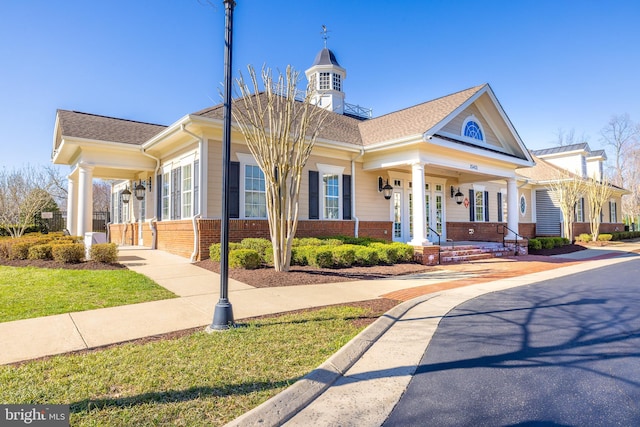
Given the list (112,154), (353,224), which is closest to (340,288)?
(353,224)

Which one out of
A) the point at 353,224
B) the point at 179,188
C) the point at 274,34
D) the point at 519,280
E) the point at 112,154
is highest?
the point at 274,34

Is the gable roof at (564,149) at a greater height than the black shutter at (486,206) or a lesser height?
greater

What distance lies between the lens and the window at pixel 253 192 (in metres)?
11.4

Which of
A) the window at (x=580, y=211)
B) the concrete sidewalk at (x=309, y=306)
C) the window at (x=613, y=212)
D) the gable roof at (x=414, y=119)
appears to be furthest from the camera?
the window at (x=613, y=212)

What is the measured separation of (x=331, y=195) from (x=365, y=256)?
3516 millimetres

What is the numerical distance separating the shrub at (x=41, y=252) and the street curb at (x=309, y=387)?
392 inches

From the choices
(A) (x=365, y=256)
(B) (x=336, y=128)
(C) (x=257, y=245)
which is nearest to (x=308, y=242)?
(C) (x=257, y=245)

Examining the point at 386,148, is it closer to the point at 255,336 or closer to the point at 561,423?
the point at 255,336

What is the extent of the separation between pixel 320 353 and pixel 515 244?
50.4 feet

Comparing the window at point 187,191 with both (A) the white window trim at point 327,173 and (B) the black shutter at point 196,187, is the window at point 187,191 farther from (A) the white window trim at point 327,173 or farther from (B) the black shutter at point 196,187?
(A) the white window trim at point 327,173

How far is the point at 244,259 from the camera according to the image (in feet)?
30.1

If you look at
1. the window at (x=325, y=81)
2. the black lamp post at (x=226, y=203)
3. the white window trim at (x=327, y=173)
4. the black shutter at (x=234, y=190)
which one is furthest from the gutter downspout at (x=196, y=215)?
the window at (x=325, y=81)

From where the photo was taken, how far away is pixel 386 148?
13.2 meters

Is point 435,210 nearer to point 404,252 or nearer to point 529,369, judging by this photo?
point 404,252
